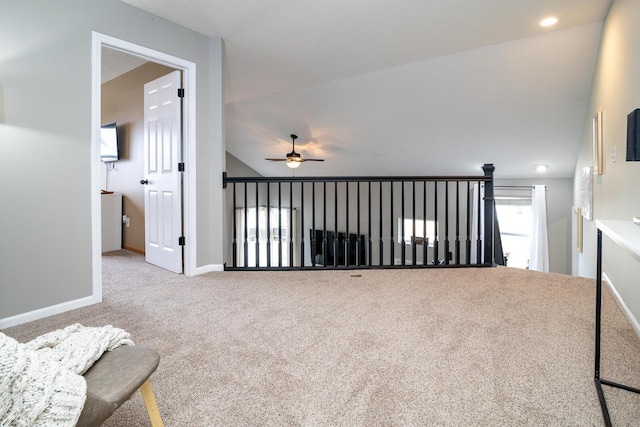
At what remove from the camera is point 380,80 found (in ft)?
16.3

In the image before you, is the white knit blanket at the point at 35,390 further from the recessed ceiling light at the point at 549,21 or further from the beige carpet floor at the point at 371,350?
the recessed ceiling light at the point at 549,21

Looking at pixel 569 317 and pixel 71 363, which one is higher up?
pixel 71 363

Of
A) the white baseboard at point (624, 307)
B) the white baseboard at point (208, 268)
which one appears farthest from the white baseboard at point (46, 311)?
the white baseboard at point (624, 307)

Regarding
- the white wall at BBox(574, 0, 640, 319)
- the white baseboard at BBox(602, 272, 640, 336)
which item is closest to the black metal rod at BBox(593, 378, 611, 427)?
the white baseboard at BBox(602, 272, 640, 336)

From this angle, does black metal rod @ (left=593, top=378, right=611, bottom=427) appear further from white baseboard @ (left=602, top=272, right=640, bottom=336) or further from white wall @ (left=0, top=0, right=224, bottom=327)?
white wall @ (left=0, top=0, right=224, bottom=327)

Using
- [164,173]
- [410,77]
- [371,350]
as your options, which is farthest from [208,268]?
[410,77]

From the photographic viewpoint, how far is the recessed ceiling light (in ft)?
10.6

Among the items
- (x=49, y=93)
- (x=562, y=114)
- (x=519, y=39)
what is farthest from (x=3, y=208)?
(x=562, y=114)

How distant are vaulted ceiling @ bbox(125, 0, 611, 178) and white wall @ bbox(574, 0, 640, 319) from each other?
42 centimetres

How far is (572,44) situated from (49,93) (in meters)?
4.93

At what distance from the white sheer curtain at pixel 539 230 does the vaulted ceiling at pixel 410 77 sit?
0.43 meters

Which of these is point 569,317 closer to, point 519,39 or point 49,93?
point 519,39

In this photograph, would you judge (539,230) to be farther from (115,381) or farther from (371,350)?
(115,381)

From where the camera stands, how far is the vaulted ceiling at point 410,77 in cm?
299
